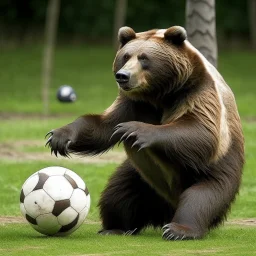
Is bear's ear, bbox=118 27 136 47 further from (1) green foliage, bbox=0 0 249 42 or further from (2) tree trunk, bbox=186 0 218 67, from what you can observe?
(1) green foliage, bbox=0 0 249 42

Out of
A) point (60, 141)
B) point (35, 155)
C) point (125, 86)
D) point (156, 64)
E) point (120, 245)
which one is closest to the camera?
point (120, 245)

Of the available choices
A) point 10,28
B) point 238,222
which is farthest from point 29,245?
point 10,28

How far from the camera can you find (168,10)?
49094 millimetres

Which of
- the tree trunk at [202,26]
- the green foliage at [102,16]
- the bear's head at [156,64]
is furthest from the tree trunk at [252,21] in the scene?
the bear's head at [156,64]

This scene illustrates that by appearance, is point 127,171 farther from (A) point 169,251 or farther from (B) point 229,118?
(A) point 169,251

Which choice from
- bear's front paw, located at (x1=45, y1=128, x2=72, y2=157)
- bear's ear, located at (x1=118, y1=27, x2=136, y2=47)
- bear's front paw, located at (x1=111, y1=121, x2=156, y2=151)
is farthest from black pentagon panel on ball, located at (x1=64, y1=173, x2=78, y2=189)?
bear's ear, located at (x1=118, y1=27, x2=136, y2=47)

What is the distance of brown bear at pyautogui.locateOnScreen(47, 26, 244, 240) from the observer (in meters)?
8.23

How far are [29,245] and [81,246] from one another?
424mm

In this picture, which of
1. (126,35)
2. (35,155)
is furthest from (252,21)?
(126,35)

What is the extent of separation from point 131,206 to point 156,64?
1486 mm

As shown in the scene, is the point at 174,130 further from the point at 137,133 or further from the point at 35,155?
the point at 35,155

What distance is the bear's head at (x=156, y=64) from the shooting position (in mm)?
8367

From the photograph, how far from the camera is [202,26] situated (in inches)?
541

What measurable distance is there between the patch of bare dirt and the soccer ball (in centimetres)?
591
